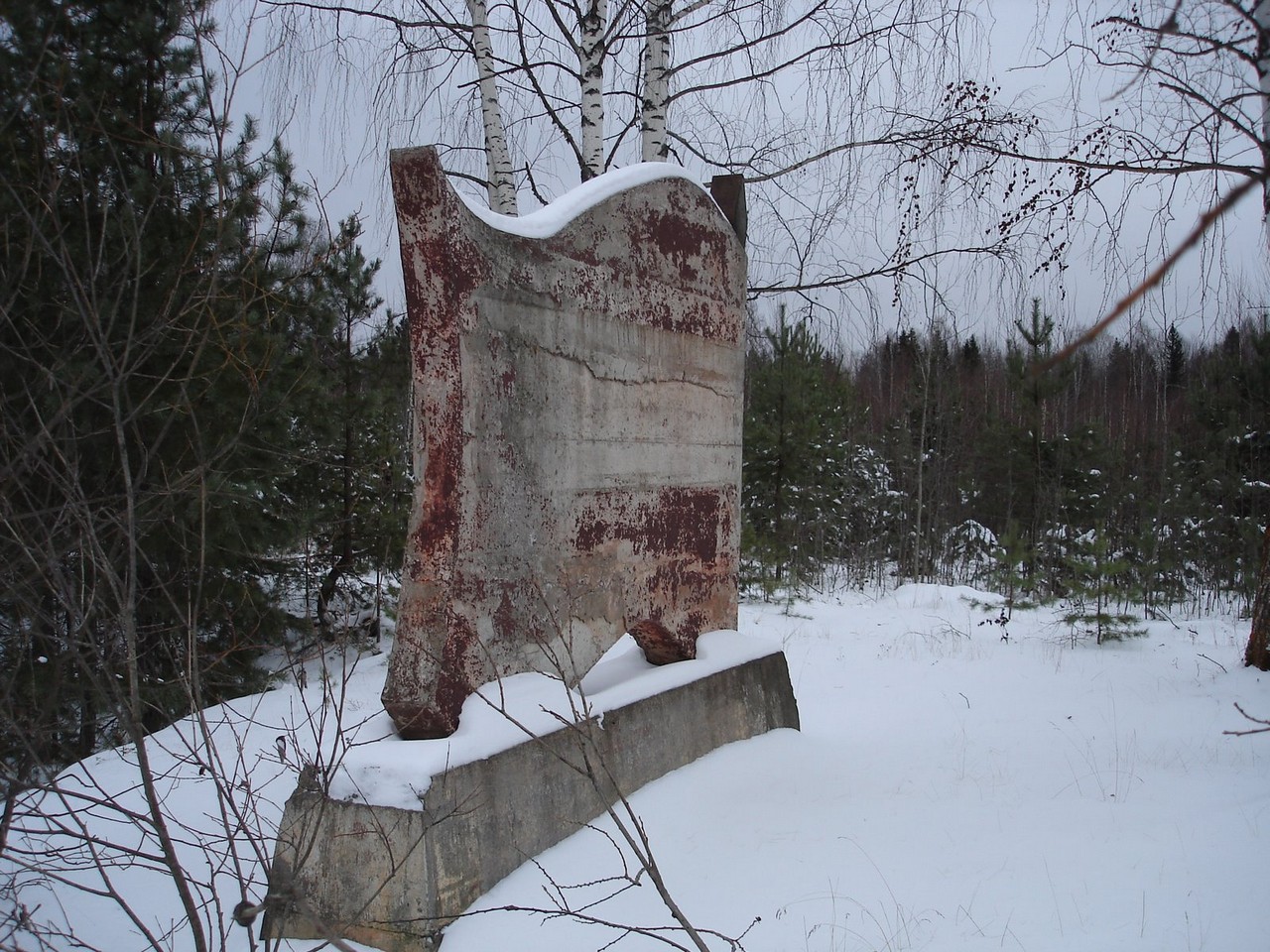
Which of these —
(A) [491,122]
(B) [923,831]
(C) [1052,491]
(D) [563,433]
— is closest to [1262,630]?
(B) [923,831]

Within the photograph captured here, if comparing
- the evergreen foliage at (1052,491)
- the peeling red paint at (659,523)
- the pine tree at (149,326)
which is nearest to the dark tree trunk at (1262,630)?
the evergreen foliage at (1052,491)

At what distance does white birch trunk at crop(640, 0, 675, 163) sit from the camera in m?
5.67

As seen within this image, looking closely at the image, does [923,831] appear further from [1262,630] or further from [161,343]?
[161,343]

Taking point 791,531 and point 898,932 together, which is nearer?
point 898,932

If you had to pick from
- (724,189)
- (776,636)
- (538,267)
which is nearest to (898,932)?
(538,267)

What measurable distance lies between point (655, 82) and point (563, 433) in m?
3.28

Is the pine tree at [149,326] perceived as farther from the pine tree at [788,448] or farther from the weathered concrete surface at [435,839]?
the pine tree at [788,448]

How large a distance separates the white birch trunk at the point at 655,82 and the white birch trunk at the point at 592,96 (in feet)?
0.91

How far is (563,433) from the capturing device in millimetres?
3420

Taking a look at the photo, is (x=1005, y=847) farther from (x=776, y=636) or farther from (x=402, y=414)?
(x=402, y=414)

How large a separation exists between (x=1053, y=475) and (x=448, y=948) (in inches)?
488

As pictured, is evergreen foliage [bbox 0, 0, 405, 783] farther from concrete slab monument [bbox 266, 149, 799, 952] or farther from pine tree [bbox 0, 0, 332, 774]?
concrete slab monument [bbox 266, 149, 799, 952]

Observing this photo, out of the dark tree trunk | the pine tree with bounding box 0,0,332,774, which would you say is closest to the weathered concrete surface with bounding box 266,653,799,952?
the pine tree with bounding box 0,0,332,774

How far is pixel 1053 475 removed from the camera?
13109 millimetres
